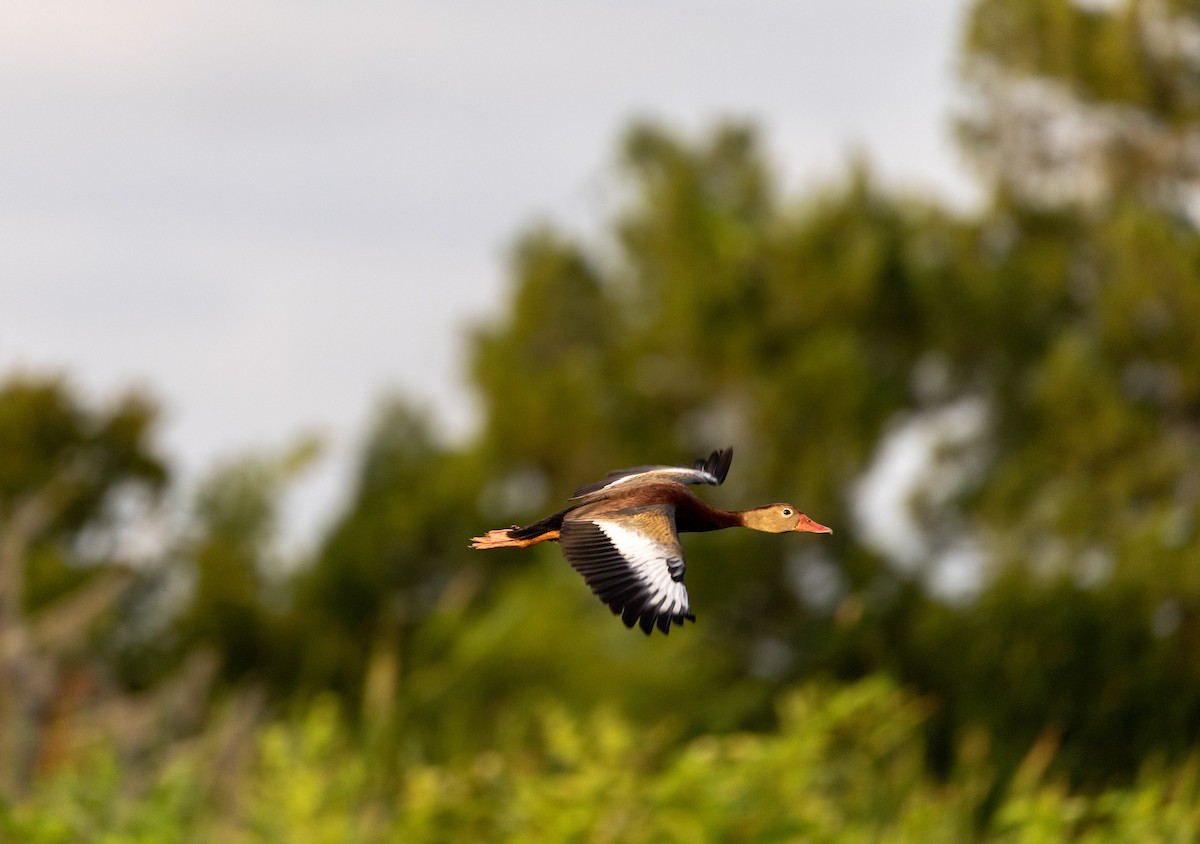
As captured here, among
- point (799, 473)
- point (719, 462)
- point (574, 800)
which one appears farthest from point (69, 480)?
point (719, 462)

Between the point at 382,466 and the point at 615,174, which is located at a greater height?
the point at 615,174

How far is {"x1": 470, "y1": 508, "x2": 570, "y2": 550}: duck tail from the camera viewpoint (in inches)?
83.7

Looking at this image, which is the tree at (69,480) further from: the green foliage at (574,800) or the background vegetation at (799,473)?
the green foliage at (574,800)

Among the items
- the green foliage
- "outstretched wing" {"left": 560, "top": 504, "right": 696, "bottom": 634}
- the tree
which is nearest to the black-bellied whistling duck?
"outstretched wing" {"left": 560, "top": 504, "right": 696, "bottom": 634}

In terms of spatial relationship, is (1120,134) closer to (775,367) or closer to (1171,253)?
(1171,253)

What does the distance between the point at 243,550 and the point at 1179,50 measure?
19.7 meters

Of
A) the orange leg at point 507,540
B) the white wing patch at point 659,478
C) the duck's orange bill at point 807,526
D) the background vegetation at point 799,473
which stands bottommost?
the duck's orange bill at point 807,526

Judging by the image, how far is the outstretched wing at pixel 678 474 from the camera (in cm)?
231

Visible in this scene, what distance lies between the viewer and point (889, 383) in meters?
31.2

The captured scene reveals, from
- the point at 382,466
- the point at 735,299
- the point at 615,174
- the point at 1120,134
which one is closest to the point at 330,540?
the point at 382,466

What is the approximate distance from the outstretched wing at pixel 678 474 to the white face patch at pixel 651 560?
0.39 ft

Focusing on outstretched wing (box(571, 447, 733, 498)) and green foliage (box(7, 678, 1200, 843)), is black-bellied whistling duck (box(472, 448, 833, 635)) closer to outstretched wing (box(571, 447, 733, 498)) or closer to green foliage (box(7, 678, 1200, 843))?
outstretched wing (box(571, 447, 733, 498))

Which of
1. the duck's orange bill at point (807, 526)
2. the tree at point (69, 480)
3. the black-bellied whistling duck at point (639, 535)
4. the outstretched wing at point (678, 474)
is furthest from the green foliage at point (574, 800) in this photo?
the tree at point (69, 480)

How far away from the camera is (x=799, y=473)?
27500mm
